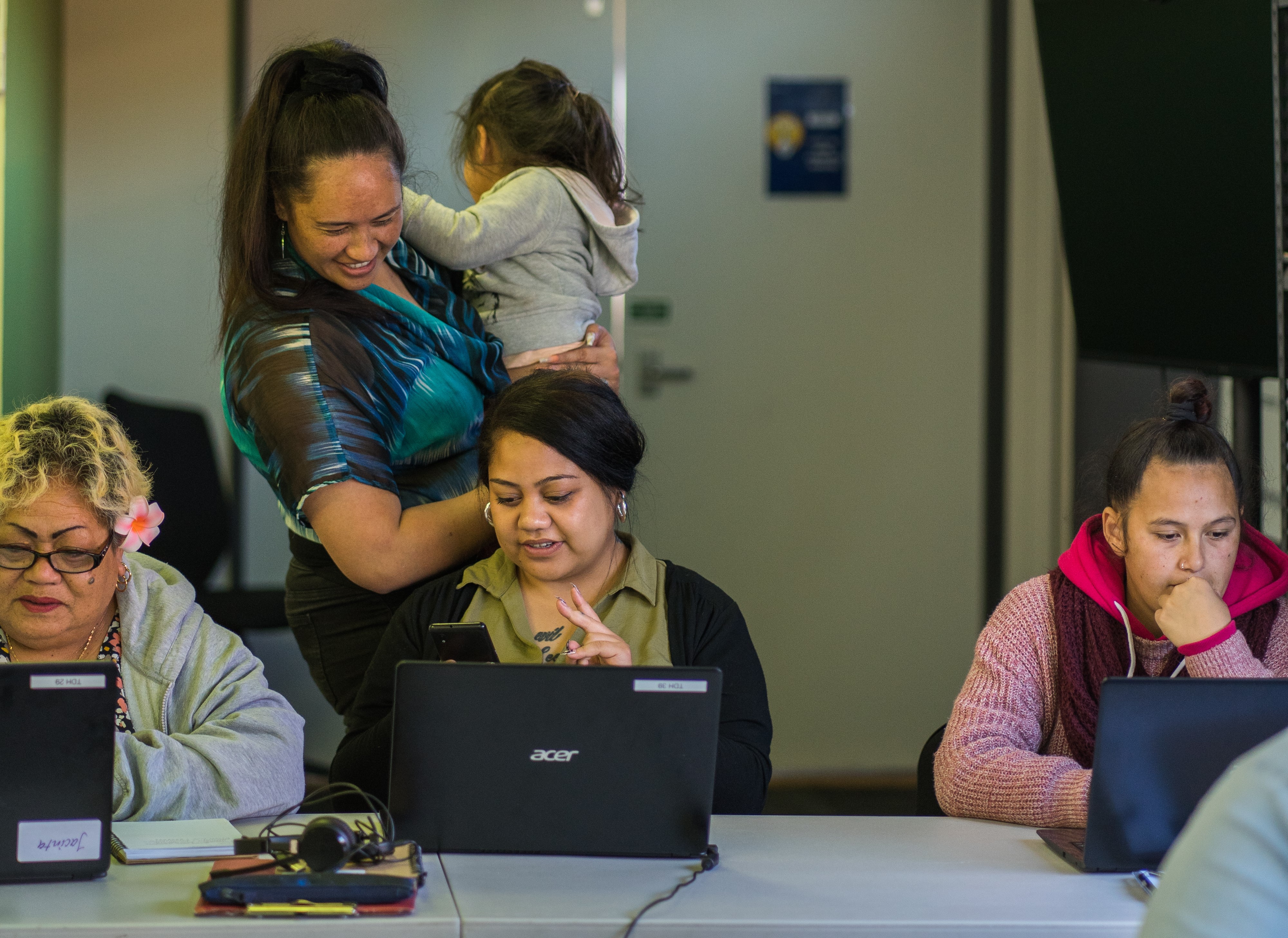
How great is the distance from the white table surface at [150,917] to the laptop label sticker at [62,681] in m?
0.21

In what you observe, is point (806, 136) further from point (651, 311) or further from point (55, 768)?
point (55, 768)

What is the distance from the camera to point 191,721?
1.81 metres

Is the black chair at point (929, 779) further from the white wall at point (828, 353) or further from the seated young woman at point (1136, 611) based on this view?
the white wall at point (828, 353)

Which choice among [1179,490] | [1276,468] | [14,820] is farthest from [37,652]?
[1276,468]

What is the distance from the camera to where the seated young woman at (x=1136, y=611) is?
191cm

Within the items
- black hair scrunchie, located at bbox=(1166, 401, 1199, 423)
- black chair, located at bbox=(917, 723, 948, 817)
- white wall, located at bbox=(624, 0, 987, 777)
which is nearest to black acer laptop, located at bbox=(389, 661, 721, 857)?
black chair, located at bbox=(917, 723, 948, 817)

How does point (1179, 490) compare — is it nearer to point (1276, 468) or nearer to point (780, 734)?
point (1276, 468)

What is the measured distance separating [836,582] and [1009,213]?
4.08 ft

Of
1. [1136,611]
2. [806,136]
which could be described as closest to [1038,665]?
[1136,611]

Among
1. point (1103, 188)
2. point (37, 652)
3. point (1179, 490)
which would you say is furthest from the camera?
point (1103, 188)

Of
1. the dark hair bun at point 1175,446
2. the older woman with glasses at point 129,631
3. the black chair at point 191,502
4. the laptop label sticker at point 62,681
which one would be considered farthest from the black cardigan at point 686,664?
the black chair at point 191,502

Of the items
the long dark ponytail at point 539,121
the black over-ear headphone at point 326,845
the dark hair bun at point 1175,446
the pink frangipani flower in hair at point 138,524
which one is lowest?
the black over-ear headphone at point 326,845

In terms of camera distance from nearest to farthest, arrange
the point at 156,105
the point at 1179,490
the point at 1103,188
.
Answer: the point at 1179,490
the point at 1103,188
the point at 156,105

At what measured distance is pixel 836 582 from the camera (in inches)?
167
